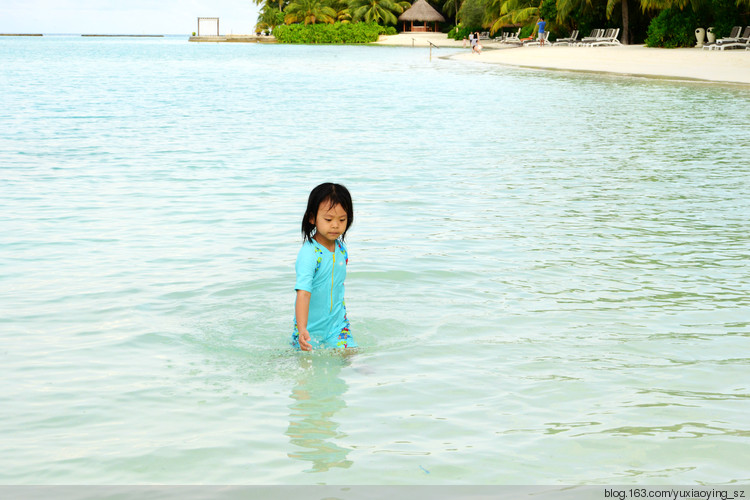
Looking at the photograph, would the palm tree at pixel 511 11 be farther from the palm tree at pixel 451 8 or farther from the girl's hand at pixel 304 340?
the girl's hand at pixel 304 340

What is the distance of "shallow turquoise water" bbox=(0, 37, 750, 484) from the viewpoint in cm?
395

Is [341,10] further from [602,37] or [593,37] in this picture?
[602,37]

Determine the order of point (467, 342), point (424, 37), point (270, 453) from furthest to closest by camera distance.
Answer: point (424, 37), point (467, 342), point (270, 453)

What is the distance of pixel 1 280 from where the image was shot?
7066mm

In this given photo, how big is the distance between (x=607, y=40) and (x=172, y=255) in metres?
44.3

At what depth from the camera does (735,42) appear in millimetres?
37469

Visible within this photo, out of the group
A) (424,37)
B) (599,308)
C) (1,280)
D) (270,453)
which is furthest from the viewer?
(424,37)

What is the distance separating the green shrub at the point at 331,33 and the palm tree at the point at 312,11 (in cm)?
127

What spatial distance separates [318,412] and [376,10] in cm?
9165

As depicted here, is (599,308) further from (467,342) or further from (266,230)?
(266,230)

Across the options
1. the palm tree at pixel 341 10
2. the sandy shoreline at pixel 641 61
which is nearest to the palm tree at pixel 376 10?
the palm tree at pixel 341 10

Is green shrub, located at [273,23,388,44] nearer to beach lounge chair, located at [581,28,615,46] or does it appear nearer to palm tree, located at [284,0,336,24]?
palm tree, located at [284,0,336,24]

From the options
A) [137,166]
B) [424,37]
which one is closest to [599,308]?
[137,166]

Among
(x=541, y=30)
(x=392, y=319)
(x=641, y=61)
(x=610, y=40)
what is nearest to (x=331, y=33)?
(x=541, y=30)
